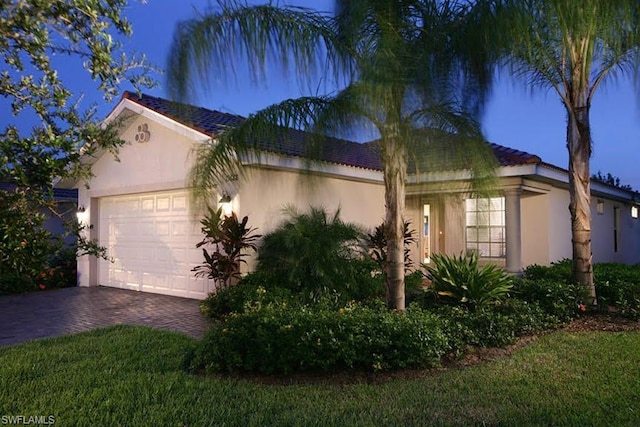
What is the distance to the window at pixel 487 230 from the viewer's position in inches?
546

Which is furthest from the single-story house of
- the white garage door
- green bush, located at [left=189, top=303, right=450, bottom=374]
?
green bush, located at [left=189, top=303, right=450, bottom=374]

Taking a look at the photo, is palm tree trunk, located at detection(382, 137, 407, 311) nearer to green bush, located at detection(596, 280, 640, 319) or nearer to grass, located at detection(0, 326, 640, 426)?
grass, located at detection(0, 326, 640, 426)

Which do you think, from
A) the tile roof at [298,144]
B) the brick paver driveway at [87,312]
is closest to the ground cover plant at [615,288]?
the tile roof at [298,144]

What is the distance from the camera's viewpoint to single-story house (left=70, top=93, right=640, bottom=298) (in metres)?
10.0

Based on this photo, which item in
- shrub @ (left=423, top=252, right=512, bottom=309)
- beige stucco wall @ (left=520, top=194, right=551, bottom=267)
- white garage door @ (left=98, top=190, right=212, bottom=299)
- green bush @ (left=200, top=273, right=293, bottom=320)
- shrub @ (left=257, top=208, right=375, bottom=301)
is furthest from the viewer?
beige stucco wall @ (left=520, top=194, right=551, bottom=267)

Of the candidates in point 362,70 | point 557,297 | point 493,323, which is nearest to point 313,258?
point 493,323

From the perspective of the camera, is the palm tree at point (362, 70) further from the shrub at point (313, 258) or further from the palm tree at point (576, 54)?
the shrub at point (313, 258)

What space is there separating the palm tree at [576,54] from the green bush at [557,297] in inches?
13.9

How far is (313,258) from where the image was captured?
8.95m

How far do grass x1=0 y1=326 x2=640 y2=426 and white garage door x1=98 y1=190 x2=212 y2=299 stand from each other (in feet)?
16.1

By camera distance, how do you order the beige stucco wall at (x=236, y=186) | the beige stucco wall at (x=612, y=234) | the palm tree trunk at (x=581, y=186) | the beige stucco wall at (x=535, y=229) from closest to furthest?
the palm tree trunk at (x=581, y=186), the beige stucco wall at (x=236, y=186), the beige stucco wall at (x=535, y=229), the beige stucco wall at (x=612, y=234)

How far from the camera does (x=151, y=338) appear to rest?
6.88m

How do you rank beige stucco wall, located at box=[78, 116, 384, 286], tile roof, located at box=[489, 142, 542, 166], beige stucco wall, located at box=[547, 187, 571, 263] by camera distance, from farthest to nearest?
1. beige stucco wall, located at box=[547, 187, 571, 263]
2. tile roof, located at box=[489, 142, 542, 166]
3. beige stucco wall, located at box=[78, 116, 384, 286]

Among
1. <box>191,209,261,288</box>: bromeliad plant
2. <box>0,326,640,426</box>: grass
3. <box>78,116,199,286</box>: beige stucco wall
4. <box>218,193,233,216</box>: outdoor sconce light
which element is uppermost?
<box>78,116,199,286</box>: beige stucco wall
